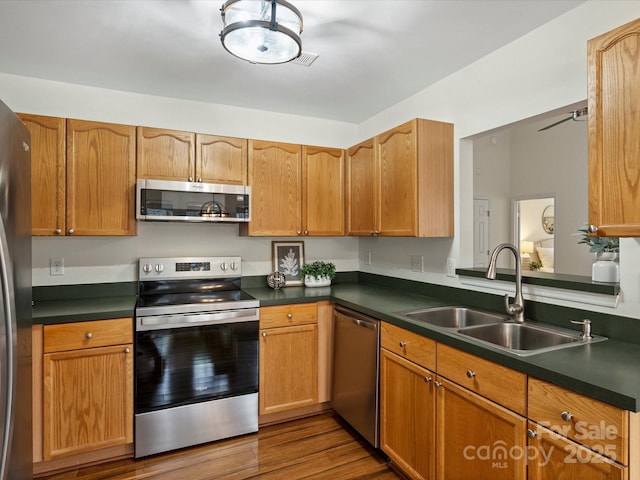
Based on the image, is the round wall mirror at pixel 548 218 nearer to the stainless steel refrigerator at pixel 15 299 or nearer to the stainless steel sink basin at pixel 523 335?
the stainless steel sink basin at pixel 523 335

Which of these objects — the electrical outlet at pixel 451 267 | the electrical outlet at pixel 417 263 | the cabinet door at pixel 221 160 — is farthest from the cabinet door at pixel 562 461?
the cabinet door at pixel 221 160

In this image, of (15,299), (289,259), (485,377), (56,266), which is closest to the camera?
(15,299)

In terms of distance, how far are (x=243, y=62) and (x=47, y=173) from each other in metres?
1.41

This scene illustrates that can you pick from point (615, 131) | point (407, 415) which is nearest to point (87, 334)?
point (407, 415)

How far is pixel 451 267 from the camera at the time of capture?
2.58 m

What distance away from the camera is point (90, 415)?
7.22ft

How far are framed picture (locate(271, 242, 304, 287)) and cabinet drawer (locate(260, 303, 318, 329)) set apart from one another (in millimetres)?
551

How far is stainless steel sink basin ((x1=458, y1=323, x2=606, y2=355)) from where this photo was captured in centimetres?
176

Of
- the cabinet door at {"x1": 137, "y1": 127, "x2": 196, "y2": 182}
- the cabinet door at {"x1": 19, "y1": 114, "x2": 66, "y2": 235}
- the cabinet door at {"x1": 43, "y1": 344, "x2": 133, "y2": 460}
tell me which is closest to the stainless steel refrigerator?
the cabinet door at {"x1": 43, "y1": 344, "x2": 133, "y2": 460}

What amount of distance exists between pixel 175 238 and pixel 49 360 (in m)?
1.16

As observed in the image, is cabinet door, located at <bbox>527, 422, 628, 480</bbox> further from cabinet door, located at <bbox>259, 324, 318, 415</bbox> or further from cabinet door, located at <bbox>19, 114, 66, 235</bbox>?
cabinet door, located at <bbox>19, 114, 66, 235</bbox>

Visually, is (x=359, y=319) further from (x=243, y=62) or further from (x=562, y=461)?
(x=243, y=62)

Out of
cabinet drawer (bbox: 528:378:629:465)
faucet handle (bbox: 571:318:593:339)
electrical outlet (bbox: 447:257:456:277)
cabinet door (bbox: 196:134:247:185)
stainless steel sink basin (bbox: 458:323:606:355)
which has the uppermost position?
cabinet door (bbox: 196:134:247:185)

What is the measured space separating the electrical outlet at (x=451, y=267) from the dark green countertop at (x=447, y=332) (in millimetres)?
111
